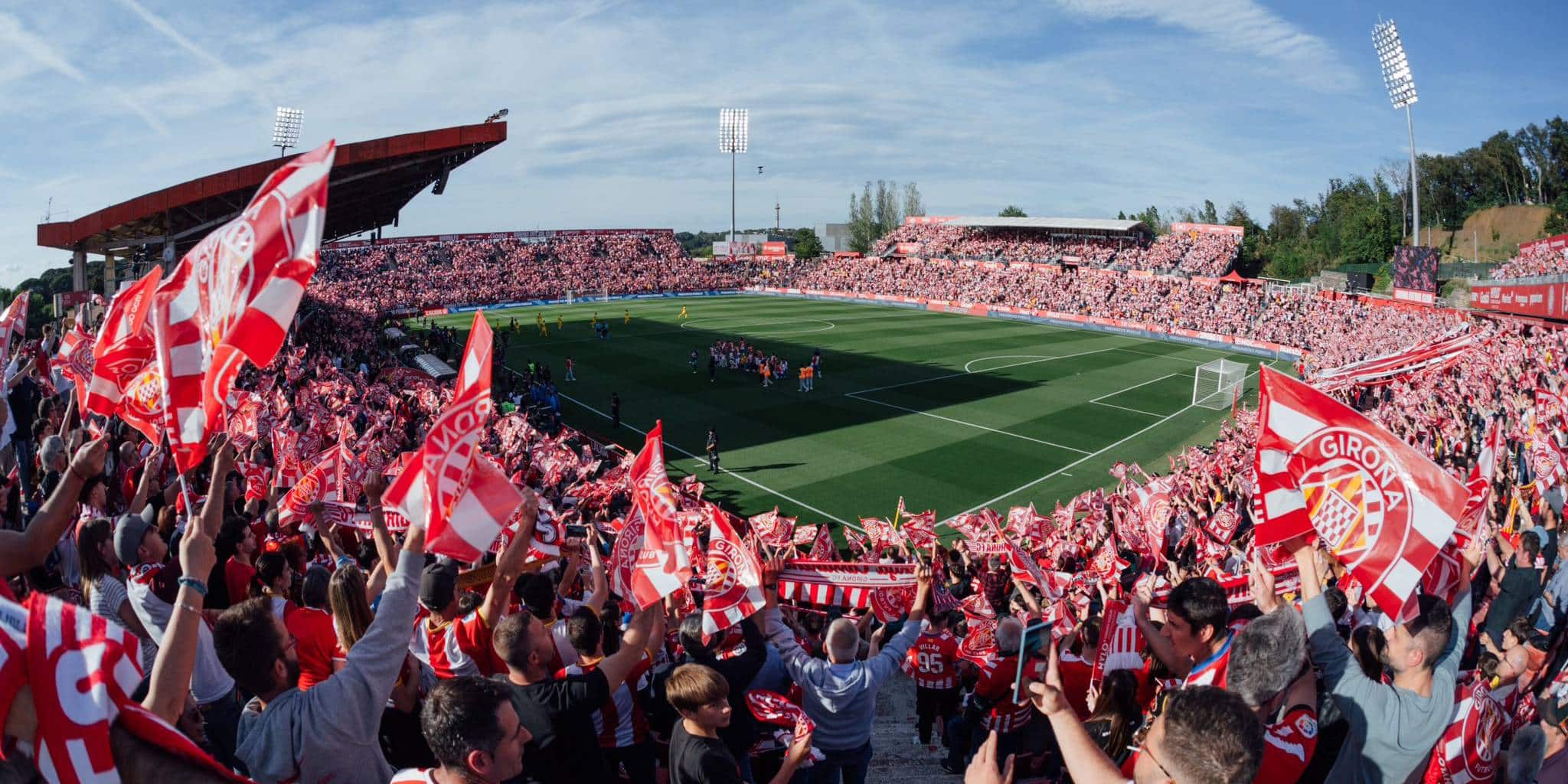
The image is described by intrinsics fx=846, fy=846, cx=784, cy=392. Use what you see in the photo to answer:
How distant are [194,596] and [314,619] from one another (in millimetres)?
1480

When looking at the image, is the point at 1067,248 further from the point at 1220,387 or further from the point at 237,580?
the point at 237,580

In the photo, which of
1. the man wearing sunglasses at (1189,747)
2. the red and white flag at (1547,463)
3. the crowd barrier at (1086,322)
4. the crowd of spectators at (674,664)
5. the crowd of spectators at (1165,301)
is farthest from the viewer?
the crowd barrier at (1086,322)

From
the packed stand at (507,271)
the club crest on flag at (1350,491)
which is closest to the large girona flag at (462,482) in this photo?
the club crest on flag at (1350,491)

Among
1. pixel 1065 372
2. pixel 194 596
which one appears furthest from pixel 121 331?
pixel 1065 372

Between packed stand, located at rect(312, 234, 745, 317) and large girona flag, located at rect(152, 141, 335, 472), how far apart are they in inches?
2349

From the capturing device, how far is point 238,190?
24750 mm

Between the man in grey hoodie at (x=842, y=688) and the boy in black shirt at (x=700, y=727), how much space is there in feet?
4.38

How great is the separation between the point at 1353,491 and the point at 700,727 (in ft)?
13.8

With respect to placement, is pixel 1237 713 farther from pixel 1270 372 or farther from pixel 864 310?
pixel 864 310

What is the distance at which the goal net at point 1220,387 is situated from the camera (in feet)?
108

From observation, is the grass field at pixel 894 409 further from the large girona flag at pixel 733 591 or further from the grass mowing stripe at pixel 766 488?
the large girona flag at pixel 733 591

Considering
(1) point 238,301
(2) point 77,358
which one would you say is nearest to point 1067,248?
(2) point 77,358

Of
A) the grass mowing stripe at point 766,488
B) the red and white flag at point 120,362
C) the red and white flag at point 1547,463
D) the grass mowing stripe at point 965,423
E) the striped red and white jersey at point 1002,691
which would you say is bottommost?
the grass mowing stripe at point 766,488

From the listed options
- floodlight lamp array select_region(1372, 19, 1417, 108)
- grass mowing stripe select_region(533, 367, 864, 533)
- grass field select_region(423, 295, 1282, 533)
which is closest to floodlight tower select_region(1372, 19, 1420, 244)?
floodlight lamp array select_region(1372, 19, 1417, 108)
